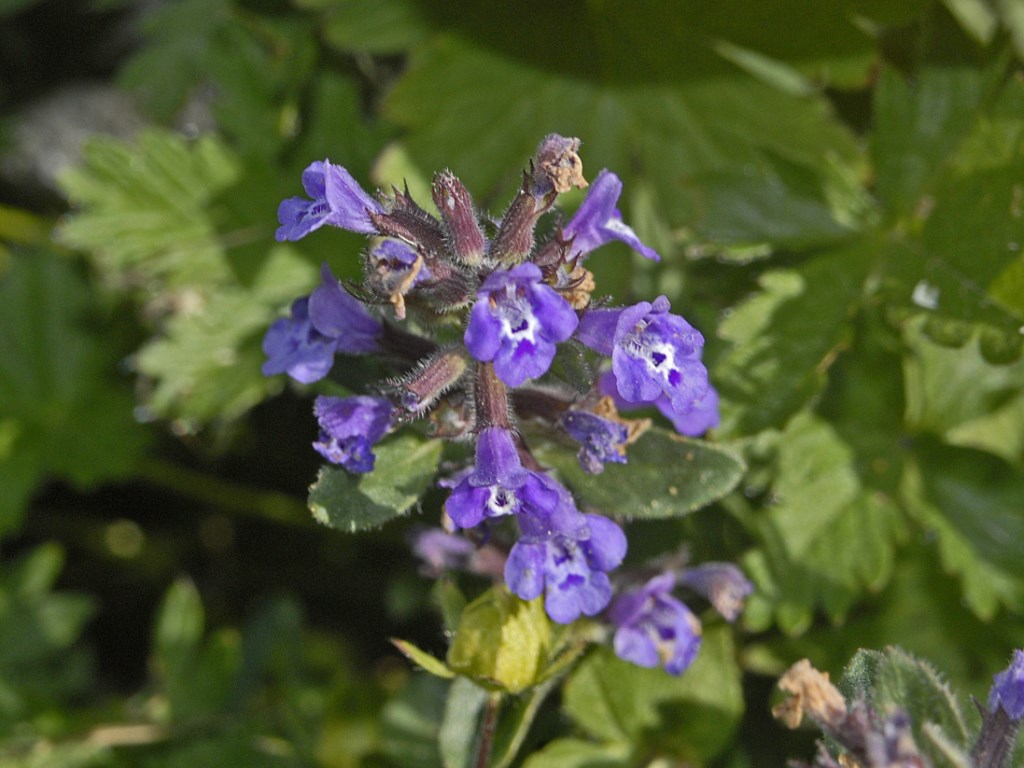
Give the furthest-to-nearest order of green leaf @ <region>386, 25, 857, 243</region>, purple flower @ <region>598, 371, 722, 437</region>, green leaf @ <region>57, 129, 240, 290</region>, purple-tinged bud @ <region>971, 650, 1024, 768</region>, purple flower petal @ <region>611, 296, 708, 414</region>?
green leaf @ <region>57, 129, 240, 290</region> → green leaf @ <region>386, 25, 857, 243</region> → purple flower @ <region>598, 371, 722, 437</region> → purple flower petal @ <region>611, 296, 708, 414</region> → purple-tinged bud @ <region>971, 650, 1024, 768</region>

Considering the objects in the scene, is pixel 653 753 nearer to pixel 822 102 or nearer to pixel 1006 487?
pixel 1006 487

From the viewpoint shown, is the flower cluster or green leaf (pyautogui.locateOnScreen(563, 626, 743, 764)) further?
green leaf (pyautogui.locateOnScreen(563, 626, 743, 764))

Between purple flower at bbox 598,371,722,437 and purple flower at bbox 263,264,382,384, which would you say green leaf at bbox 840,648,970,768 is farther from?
purple flower at bbox 263,264,382,384

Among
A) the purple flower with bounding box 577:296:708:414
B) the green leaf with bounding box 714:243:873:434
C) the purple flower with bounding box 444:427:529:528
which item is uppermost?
the purple flower with bounding box 577:296:708:414

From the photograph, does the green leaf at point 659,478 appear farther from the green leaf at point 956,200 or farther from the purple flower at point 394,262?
the green leaf at point 956,200

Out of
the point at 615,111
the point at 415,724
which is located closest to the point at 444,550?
the point at 415,724

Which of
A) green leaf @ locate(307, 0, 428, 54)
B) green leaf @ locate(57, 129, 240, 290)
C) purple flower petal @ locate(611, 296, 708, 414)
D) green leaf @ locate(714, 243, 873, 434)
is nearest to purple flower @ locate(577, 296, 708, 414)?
purple flower petal @ locate(611, 296, 708, 414)

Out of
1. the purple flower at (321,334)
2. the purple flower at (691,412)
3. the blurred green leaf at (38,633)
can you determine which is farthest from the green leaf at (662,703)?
the blurred green leaf at (38,633)

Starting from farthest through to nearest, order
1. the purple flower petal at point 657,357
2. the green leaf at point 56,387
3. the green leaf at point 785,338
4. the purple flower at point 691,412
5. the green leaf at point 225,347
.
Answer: the green leaf at point 56,387
the green leaf at point 225,347
the green leaf at point 785,338
the purple flower at point 691,412
the purple flower petal at point 657,357
